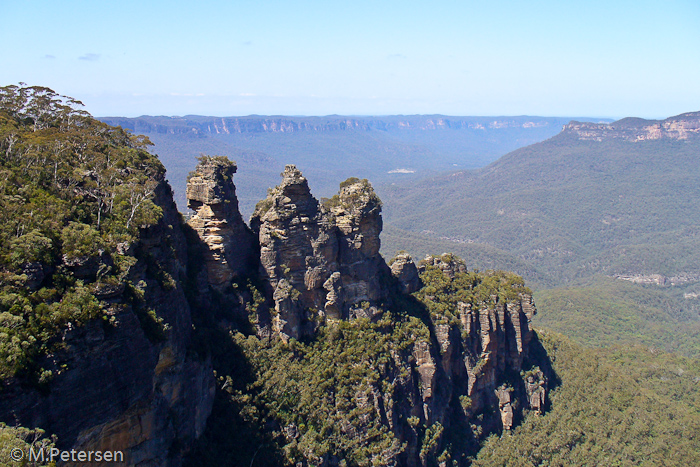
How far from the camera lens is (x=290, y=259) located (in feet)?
119

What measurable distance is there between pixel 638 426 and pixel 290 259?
39.3m

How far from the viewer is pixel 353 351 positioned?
36.3 meters

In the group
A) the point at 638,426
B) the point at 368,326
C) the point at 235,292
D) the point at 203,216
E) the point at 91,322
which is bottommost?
the point at 638,426

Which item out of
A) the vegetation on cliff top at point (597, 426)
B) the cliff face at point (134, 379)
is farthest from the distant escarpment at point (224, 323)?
the vegetation on cliff top at point (597, 426)

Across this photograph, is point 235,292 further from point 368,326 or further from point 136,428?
point 136,428

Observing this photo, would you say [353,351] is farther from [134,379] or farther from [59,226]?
[59,226]

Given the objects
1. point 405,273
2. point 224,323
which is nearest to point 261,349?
point 224,323

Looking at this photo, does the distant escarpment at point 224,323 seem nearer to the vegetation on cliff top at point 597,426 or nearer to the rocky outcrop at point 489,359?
the rocky outcrop at point 489,359

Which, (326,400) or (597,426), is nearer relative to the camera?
(326,400)

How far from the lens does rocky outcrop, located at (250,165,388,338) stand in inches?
1394

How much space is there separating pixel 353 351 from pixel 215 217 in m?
14.6

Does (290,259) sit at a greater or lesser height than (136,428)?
greater

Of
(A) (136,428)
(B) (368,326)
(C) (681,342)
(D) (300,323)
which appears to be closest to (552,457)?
(B) (368,326)

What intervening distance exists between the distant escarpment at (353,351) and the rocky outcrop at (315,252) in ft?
0.30
